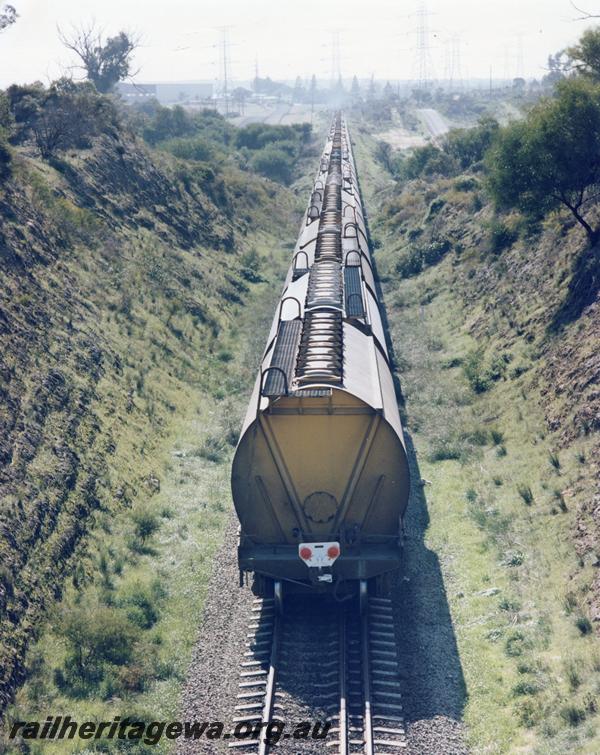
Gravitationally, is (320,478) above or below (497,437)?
above

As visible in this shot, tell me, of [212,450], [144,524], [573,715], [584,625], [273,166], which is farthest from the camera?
[273,166]

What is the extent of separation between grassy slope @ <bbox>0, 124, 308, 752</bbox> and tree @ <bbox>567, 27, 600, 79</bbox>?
19.2 meters

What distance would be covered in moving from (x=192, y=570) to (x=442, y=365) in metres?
14.8

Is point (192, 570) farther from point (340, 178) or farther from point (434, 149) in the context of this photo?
point (434, 149)

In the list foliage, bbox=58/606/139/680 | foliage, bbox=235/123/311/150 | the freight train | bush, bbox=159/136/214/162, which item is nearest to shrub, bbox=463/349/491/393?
the freight train

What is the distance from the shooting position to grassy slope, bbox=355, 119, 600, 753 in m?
12.8

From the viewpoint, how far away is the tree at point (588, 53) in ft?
117

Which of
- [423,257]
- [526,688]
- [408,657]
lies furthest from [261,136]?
[526,688]

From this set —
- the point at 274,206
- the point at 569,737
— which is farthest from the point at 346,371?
the point at 274,206

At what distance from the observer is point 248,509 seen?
14.2 m

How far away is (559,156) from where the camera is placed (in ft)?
88.3

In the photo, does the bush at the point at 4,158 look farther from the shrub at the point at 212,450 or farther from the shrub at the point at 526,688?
the shrub at the point at 526,688

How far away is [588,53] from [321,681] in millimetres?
33645

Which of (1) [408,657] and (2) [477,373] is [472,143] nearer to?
(2) [477,373]
